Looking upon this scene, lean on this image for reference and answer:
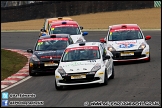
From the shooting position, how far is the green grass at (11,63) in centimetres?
2145

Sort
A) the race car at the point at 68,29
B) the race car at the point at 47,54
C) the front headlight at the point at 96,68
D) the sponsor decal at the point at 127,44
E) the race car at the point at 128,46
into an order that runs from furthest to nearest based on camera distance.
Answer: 1. the race car at the point at 68,29
2. the sponsor decal at the point at 127,44
3. the race car at the point at 128,46
4. the race car at the point at 47,54
5. the front headlight at the point at 96,68

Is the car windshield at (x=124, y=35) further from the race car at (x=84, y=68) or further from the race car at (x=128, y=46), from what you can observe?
the race car at (x=84, y=68)

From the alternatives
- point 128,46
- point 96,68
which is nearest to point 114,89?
point 96,68

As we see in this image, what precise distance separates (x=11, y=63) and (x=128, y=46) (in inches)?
206

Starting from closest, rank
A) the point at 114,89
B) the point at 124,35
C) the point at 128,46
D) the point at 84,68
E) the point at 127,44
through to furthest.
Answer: the point at 114,89 → the point at 84,68 → the point at 128,46 → the point at 127,44 → the point at 124,35

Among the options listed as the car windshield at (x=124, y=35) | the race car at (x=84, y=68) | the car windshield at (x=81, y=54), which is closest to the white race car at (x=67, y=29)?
the car windshield at (x=124, y=35)

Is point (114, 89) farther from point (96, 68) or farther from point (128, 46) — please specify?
point (128, 46)

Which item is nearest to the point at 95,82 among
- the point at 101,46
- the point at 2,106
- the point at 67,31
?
the point at 101,46

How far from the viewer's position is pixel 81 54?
17.9 meters

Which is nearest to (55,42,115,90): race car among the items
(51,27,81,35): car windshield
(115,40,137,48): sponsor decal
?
(115,40,137,48): sponsor decal

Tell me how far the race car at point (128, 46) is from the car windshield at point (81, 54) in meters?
4.57

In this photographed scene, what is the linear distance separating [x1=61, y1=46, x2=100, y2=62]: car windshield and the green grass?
3.06 meters

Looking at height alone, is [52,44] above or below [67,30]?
below

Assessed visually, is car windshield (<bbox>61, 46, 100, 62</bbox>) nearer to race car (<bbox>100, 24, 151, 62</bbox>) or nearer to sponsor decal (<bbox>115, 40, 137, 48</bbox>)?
race car (<bbox>100, 24, 151, 62</bbox>)
